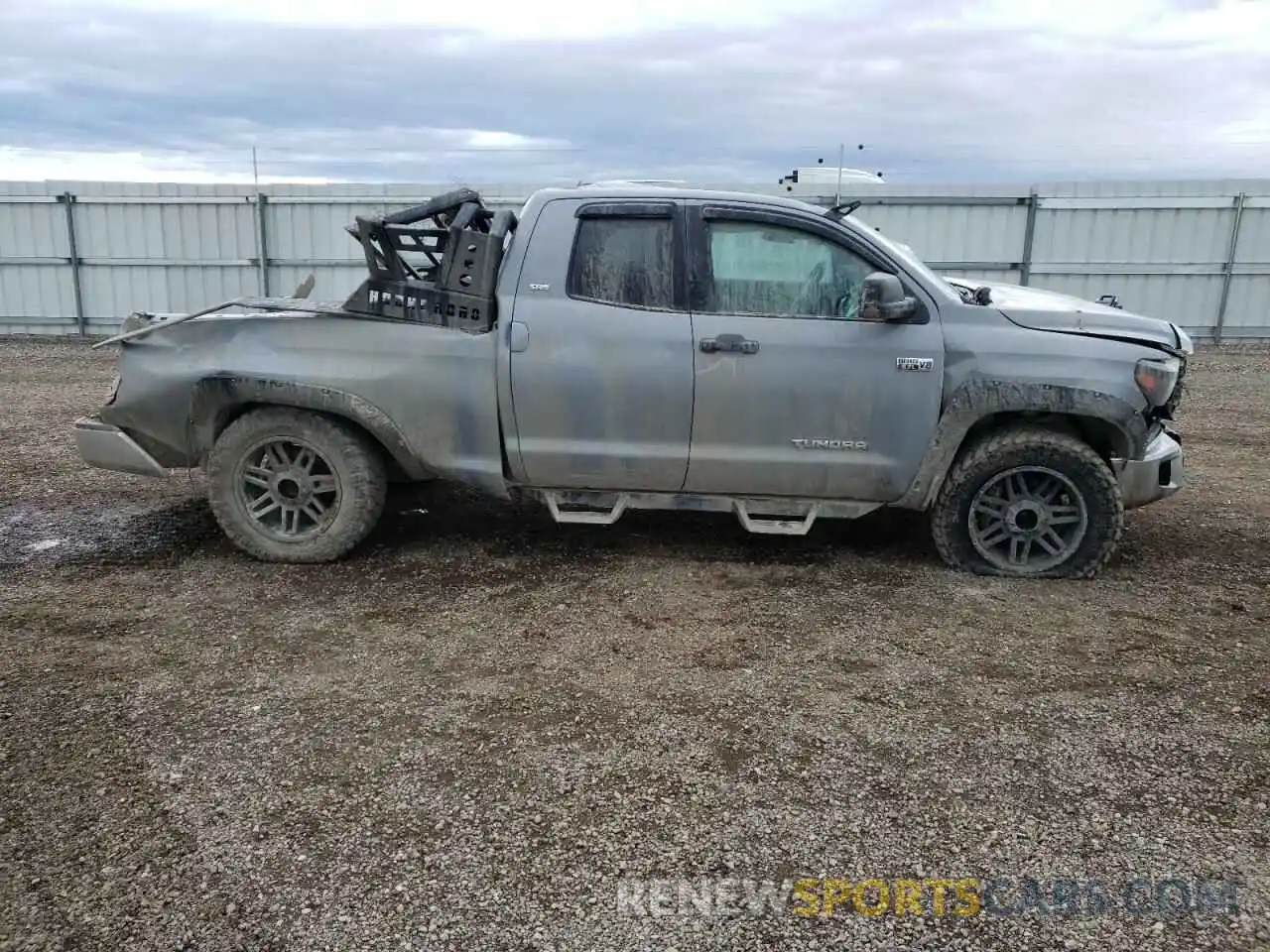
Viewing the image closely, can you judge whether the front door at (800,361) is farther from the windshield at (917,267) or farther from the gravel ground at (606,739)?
the gravel ground at (606,739)

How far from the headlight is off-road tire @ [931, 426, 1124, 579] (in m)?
0.38

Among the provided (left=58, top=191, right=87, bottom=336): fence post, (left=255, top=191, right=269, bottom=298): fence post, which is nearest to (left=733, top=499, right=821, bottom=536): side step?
(left=255, top=191, right=269, bottom=298): fence post

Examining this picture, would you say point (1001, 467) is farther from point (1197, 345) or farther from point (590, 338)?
point (1197, 345)

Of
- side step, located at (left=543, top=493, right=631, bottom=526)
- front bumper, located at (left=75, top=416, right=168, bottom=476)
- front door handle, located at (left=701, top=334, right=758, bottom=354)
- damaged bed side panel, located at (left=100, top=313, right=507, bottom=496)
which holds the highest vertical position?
front door handle, located at (left=701, top=334, right=758, bottom=354)

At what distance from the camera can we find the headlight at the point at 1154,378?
15.4 feet

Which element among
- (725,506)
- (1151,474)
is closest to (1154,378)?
(1151,474)

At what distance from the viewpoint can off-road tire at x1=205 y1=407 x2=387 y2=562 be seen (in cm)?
504

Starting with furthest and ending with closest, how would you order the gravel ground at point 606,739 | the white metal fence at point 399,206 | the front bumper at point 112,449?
the white metal fence at point 399,206, the front bumper at point 112,449, the gravel ground at point 606,739

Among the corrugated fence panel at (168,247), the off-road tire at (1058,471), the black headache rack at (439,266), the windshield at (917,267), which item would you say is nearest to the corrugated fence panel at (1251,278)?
the off-road tire at (1058,471)

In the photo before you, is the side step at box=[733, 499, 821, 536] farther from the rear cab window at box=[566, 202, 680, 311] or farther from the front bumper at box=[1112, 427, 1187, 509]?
the front bumper at box=[1112, 427, 1187, 509]

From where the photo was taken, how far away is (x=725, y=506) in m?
5.00

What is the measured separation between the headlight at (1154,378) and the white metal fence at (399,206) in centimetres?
1060

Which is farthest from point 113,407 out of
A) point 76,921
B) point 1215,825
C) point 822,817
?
point 1215,825

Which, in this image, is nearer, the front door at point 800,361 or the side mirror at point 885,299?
the side mirror at point 885,299
